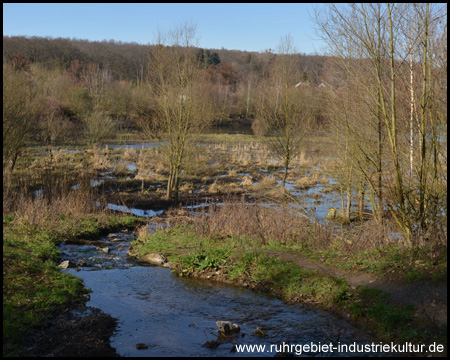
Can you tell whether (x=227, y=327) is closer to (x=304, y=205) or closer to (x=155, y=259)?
(x=155, y=259)

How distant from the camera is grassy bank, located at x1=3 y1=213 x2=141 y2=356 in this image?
241 inches

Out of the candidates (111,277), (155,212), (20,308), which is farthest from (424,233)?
(155,212)

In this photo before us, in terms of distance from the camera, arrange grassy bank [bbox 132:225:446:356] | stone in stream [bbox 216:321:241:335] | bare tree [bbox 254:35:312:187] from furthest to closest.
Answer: bare tree [bbox 254:35:312:187]
stone in stream [bbox 216:321:241:335]
grassy bank [bbox 132:225:446:356]

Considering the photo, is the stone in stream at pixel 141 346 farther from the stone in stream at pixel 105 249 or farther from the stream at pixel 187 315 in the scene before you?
the stone in stream at pixel 105 249

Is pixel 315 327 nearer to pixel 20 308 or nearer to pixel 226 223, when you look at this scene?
pixel 20 308

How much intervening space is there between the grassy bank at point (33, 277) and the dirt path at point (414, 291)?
4.81m

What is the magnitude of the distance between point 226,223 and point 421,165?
5433 millimetres

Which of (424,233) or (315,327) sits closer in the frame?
(315,327)

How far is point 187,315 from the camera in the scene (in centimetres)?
725

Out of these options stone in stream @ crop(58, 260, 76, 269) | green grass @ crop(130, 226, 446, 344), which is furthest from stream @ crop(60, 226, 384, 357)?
green grass @ crop(130, 226, 446, 344)

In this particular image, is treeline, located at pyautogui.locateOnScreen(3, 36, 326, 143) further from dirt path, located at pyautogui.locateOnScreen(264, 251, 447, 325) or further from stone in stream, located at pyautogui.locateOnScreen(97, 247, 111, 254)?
stone in stream, located at pyautogui.locateOnScreen(97, 247, 111, 254)

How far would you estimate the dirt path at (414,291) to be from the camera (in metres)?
5.96

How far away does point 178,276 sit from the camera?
9.45 m

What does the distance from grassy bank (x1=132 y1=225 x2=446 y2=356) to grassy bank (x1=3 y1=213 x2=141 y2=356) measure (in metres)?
2.10
